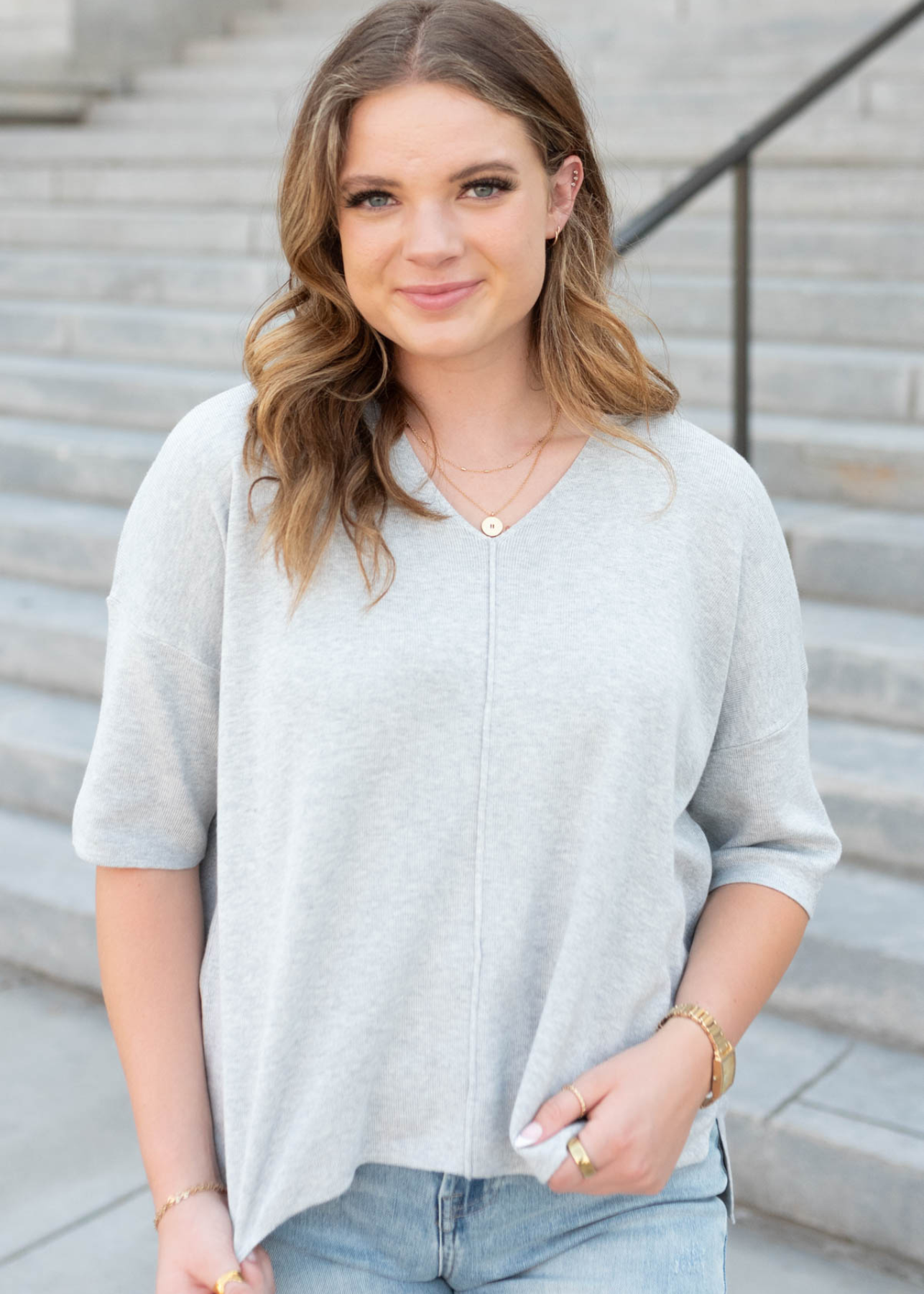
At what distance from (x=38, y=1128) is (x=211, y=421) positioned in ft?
6.58

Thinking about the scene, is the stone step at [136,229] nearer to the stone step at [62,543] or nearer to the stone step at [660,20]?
the stone step at [660,20]

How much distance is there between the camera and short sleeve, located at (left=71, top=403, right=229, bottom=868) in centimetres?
141

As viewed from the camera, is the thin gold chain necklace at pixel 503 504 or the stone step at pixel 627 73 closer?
the thin gold chain necklace at pixel 503 504

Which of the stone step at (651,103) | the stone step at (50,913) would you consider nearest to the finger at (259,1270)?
the stone step at (50,913)

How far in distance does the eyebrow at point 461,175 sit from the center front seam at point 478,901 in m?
0.40

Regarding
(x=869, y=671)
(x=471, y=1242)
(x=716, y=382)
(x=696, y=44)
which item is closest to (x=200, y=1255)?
(x=471, y=1242)

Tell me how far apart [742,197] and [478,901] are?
2992mm

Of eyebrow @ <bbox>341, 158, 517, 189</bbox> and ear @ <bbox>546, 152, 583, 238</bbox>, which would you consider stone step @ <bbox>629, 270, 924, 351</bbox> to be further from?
eyebrow @ <bbox>341, 158, 517, 189</bbox>

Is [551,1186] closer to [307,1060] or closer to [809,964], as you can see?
[307,1060]

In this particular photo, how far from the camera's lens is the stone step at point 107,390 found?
5.41 m

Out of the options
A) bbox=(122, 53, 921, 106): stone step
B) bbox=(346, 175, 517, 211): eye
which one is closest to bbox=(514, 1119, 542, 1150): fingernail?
bbox=(346, 175, 517, 211): eye

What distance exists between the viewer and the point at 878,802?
326 centimetres

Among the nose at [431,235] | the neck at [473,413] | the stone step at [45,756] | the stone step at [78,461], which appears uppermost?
the nose at [431,235]

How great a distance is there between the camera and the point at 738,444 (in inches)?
160
